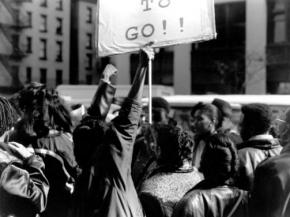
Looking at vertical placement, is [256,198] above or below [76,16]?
below

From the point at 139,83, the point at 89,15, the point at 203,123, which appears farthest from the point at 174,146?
the point at 89,15

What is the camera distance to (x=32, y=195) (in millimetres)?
2930

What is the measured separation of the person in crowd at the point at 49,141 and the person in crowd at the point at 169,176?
0.64m

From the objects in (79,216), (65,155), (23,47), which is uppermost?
(23,47)

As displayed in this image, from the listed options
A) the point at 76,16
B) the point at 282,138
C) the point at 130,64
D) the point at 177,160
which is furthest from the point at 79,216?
the point at 76,16

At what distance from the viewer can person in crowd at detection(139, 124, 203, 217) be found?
10.6 ft

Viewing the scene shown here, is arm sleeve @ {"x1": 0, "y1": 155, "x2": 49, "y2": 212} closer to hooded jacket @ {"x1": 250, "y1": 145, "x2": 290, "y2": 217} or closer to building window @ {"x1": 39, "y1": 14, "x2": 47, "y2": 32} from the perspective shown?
hooded jacket @ {"x1": 250, "y1": 145, "x2": 290, "y2": 217}

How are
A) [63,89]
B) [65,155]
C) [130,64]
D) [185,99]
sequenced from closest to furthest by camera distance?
[65,155], [185,99], [63,89], [130,64]

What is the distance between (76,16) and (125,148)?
30.3 metres

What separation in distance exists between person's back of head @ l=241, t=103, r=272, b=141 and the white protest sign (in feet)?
2.56

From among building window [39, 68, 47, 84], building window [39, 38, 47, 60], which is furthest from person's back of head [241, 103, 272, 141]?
building window [39, 38, 47, 60]

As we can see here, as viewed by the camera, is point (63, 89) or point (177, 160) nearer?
point (177, 160)

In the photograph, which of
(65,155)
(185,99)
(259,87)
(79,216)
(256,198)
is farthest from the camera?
(259,87)

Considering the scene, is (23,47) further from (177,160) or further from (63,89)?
(177,160)
